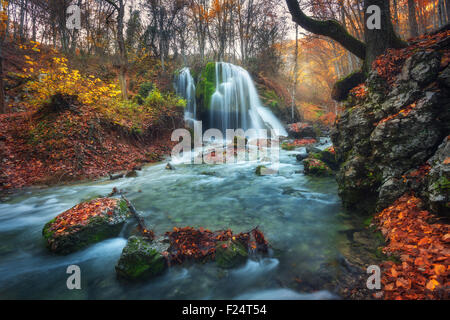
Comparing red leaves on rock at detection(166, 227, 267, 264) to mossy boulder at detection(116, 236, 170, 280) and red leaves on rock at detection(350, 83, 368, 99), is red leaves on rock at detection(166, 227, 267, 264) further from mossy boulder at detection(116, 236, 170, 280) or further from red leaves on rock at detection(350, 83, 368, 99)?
red leaves on rock at detection(350, 83, 368, 99)

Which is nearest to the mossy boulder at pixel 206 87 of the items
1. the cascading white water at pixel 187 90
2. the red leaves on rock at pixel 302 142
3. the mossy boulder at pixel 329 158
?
the cascading white water at pixel 187 90

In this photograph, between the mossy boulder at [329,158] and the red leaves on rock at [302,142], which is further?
the red leaves on rock at [302,142]

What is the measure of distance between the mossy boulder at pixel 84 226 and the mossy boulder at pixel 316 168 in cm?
620

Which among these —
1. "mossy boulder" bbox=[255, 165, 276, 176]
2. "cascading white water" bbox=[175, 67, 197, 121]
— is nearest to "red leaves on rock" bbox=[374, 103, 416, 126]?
"mossy boulder" bbox=[255, 165, 276, 176]

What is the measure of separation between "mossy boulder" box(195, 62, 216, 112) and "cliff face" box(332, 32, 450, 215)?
12.6 metres

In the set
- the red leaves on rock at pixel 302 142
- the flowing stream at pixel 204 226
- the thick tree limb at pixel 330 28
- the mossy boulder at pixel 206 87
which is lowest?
the flowing stream at pixel 204 226

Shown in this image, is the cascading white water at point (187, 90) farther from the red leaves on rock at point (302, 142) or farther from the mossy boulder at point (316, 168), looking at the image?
the mossy boulder at point (316, 168)

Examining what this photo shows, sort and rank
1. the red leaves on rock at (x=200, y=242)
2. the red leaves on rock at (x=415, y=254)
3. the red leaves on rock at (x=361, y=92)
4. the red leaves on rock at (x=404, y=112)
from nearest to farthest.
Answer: the red leaves on rock at (x=415, y=254), the red leaves on rock at (x=200, y=242), the red leaves on rock at (x=404, y=112), the red leaves on rock at (x=361, y=92)

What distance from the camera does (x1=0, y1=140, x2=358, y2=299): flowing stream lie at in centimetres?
271

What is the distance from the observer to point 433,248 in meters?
2.39

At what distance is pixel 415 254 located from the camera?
2.47m

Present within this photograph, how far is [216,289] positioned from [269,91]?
20.5 metres

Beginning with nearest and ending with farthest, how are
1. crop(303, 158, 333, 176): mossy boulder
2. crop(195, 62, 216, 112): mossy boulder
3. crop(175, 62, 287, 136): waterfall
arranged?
crop(303, 158, 333, 176): mossy boulder, crop(195, 62, 216, 112): mossy boulder, crop(175, 62, 287, 136): waterfall

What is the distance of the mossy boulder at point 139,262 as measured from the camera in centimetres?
281
